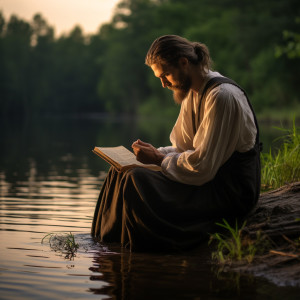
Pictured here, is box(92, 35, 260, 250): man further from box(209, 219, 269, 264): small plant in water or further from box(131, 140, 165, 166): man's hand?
box(209, 219, 269, 264): small plant in water

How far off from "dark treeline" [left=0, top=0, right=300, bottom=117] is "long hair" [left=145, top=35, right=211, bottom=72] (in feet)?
34.8

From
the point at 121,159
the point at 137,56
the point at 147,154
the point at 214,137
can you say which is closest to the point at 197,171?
the point at 214,137

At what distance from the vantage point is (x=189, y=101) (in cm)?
467

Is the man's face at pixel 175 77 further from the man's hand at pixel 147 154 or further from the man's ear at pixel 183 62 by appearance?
the man's hand at pixel 147 154

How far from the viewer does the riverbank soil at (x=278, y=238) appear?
386cm

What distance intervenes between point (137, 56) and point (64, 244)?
65.6 m

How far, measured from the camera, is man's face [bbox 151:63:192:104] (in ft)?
14.6

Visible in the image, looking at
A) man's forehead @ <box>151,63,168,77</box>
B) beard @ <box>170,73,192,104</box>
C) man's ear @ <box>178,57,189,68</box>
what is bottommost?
beard @ <box>170,73,192,104</box>

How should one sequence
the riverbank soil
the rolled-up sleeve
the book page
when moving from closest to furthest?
the riverbank soil → the rolled-up sleeve → the book page

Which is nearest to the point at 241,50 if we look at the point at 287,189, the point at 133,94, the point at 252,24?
the point at 252,24

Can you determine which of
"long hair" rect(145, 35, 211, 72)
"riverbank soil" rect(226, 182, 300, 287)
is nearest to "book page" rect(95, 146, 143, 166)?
"long hair" rect(145, 35, 211, 72)

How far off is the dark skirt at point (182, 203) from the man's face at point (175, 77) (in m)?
0.59

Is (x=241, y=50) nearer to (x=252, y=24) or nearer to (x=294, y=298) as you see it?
A: (x=252, y=24)

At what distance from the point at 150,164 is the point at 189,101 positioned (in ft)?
1.78
